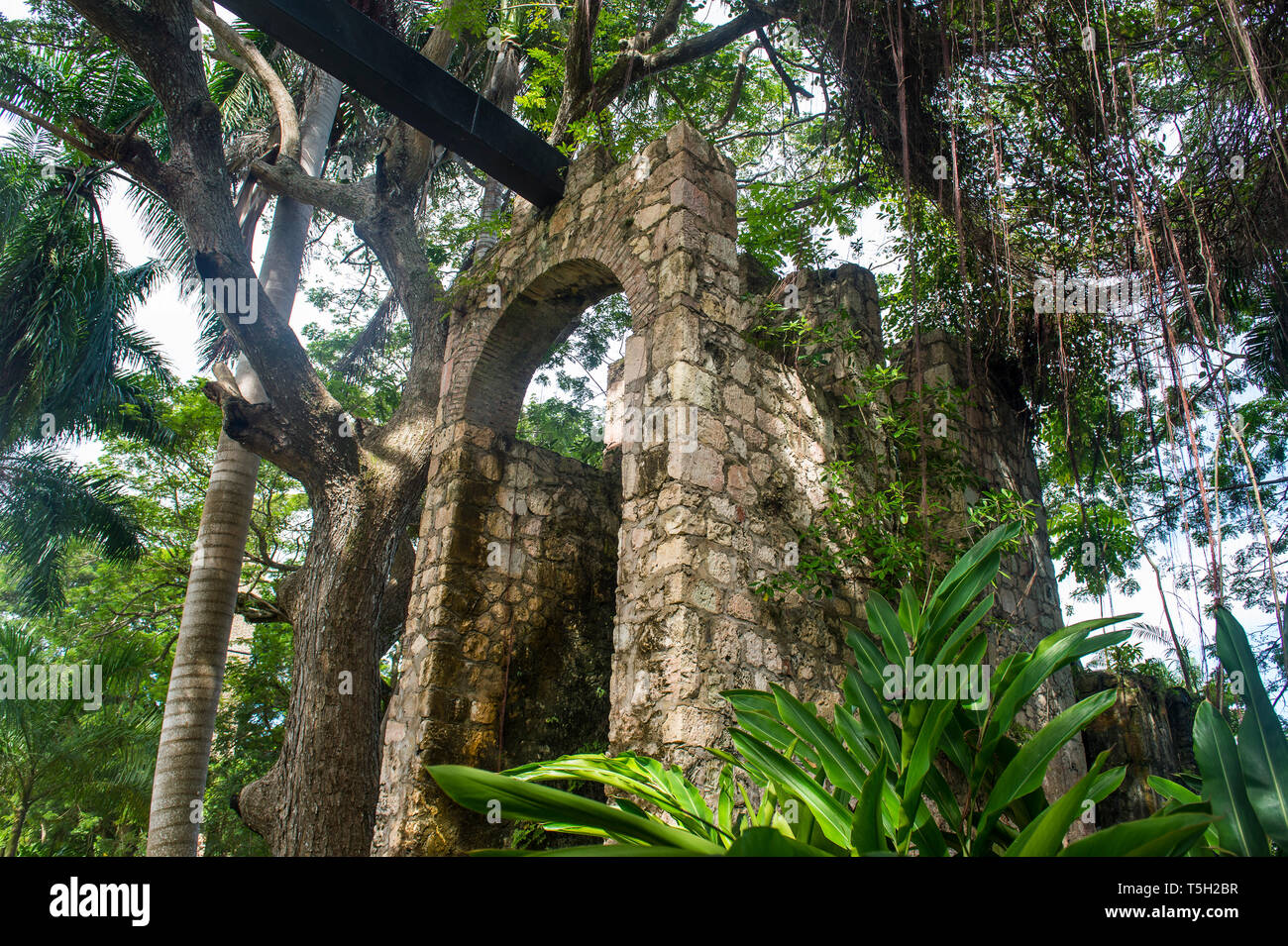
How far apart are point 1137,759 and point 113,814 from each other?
13412 mm

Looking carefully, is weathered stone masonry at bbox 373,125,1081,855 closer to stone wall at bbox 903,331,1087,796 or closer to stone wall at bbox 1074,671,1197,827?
stone wall at bbox 903,331,1087,796

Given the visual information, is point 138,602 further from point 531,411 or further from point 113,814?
point 531,411

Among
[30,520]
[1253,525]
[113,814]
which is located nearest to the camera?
[1253,525]

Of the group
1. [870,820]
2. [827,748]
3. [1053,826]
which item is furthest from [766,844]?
[827,748]

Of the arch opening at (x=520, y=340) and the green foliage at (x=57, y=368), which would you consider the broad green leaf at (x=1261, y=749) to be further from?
the green foliage at (x=57, y=368)

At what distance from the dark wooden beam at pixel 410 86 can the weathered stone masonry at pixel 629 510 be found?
12.3 inches

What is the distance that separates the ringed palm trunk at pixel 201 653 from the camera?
6574mm

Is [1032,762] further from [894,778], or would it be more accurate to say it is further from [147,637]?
[147,637]

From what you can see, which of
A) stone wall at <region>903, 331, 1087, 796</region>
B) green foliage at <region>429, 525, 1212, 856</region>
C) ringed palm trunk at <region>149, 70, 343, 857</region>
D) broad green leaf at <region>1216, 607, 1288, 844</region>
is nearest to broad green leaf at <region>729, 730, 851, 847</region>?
green foliage at <region>429, 525, 1212, 856</region>

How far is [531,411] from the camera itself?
1125 centimetres

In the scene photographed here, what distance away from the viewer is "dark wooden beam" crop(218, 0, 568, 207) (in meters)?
4.57
